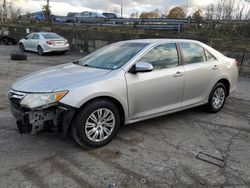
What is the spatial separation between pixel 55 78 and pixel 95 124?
35.1 inches

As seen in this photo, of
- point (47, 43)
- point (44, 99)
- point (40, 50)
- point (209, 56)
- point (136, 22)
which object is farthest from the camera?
point (136, 22)

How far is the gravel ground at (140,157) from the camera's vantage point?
3033 mm

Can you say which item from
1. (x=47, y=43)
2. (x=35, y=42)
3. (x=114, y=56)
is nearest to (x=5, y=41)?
(x=35, y=42)

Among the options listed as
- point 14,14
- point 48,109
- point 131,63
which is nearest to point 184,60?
point 131,63

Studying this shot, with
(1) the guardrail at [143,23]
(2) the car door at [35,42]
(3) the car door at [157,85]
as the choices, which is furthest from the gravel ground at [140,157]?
(2) the car door at [35,42]

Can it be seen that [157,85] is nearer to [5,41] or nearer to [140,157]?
[140,157]

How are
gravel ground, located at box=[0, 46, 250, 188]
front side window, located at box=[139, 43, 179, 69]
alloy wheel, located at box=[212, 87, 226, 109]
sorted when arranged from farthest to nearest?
alloy wheel, located at box=[212, 87, 226, 109]
front side window, located at box=[139, 43, 179, 69]
gravel ground, located at box=[0, 46, 250, 188]

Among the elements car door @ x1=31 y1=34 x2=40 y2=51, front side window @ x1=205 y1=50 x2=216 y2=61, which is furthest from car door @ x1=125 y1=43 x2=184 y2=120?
car door @ x1=31 y1=34 x2=40 y2=51

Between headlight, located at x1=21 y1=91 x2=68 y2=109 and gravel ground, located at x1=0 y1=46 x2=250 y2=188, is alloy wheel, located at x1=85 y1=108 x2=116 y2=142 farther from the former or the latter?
headlight, located at x1=21 y1=91 x2=68 y2=109

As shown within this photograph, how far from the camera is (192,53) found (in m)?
4.88

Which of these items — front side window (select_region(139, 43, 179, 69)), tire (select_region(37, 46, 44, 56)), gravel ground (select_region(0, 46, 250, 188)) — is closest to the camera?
gravel ground (select_region(0, 46, 250, 188))

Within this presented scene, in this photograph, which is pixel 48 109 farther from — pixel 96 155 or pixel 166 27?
pixel 166 27

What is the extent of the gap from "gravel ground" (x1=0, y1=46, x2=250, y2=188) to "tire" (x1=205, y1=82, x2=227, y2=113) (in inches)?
14.5

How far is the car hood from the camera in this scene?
3.55 m
